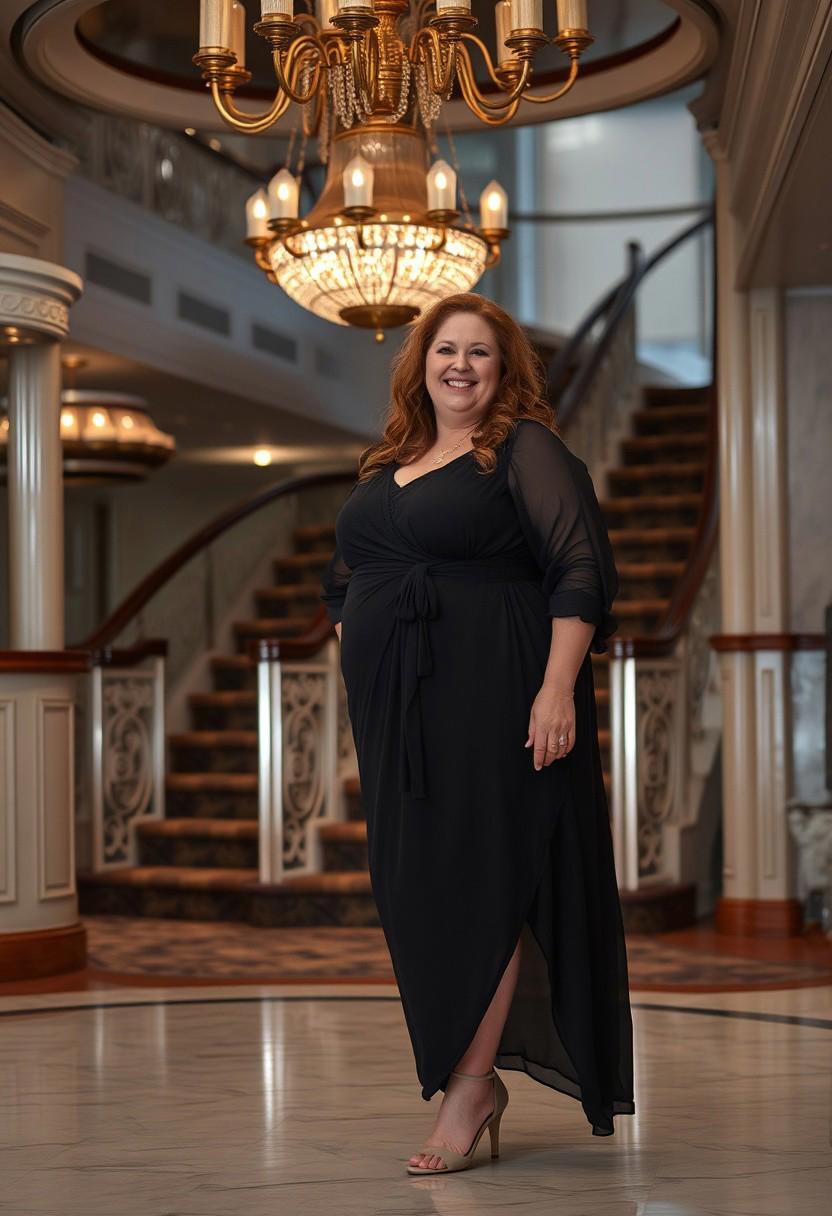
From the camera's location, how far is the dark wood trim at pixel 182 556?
8297 millimetres

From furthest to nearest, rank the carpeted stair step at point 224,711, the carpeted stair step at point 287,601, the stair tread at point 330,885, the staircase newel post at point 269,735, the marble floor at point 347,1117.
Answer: the carpeted stair step at point 287,601
the carpeted stair step at point 224,711
the staircase newel post at point 269,735
the stair tread at point 330,885
the marble floor at point 347,1117

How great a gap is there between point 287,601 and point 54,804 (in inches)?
157

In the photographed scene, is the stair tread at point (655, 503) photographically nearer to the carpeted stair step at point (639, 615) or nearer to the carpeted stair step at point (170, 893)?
the carpeted stair step at point (639, 615)

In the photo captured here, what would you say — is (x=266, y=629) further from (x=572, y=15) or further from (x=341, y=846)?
(x=572, y=15)

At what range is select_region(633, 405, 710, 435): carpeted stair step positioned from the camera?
1049 cm

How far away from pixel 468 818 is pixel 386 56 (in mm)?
3328

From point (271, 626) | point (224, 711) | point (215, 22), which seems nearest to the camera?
point (215, 22)

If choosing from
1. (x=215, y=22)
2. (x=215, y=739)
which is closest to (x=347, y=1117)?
(x=215, y=22)

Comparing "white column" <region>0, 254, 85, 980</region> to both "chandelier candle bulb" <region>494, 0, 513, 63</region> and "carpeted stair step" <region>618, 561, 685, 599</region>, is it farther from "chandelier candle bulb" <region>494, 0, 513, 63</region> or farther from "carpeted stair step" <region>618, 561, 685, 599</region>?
"carpeted stair step" <region>618, 561, 685, 599</region>

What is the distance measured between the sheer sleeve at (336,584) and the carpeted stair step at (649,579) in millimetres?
5388

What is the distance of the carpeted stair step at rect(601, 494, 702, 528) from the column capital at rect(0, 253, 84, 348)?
13.9 feet

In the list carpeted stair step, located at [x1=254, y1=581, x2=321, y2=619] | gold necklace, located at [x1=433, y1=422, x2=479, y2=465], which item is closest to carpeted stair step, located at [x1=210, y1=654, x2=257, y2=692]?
carpeted stair step, located at [x1=254, y1=581, x2=321, y2=619]

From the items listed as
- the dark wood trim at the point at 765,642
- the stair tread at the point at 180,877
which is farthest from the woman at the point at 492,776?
the stair tread at the point at 180,877

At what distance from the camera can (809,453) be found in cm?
671
